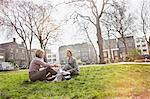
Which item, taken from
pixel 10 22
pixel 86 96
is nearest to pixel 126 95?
pixel 86 96

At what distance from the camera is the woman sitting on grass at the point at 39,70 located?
6113 millimetres

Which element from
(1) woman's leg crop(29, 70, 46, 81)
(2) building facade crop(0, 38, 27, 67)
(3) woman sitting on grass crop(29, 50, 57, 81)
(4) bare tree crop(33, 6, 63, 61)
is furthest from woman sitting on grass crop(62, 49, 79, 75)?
(2) building facade crop(0, 38, 27, 67)

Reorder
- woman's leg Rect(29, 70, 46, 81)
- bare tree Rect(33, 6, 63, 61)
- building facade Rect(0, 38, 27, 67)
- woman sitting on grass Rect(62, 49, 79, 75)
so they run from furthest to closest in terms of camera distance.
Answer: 1. building facade Rect(0, 38, 27, 67)
2. bare tree Rect(33, 6, 63, 61)
3. woman sitting on grass Rect(62, 49, 79, 75)
4. woman's leg Rect(29, 70, 46, 81)

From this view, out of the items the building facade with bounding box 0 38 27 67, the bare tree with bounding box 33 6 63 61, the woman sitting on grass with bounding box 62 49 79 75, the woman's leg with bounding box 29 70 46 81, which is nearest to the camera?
the woman's leg with bounding box 29 70 46 81

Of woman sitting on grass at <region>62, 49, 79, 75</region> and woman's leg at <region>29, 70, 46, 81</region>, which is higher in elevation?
woman sitting on grass at <region>62, 49, 79, 75</region>

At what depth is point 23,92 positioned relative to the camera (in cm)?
509

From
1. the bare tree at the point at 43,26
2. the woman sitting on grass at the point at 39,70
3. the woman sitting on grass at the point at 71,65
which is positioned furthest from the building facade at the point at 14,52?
the woman sitting on grass at the point at 39,70

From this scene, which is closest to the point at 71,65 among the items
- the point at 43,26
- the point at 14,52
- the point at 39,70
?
the point at 39,70

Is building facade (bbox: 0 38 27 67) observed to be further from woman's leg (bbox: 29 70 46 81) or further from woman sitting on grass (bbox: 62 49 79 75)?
woman's leg (bbox: 29 70 46 81)

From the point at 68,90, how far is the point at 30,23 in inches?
871

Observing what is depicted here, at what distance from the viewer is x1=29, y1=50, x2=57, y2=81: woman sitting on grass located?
611 cm

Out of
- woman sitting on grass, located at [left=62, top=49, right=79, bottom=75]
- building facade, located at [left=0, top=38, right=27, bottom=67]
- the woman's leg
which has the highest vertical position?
building facade, located at [left=0, top=38, right=27, bottom=67]

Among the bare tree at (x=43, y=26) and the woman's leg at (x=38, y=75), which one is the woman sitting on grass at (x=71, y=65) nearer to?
the woman's leg at (x=38, y=75)

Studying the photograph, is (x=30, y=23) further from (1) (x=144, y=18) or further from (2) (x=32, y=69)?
(2) (x=32, y=69)
